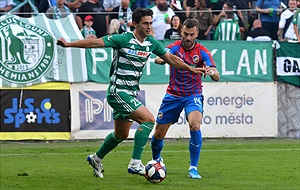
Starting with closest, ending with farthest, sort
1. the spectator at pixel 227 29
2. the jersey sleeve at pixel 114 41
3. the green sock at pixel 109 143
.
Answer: the jersey sleeve at pixel 114 41, the green sock at pixel 109 143, the spectator at pixel 227 29

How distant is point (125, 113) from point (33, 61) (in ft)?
27.4

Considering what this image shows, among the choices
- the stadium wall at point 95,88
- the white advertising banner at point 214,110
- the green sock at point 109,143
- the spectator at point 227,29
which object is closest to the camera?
the green sock at point 109,143

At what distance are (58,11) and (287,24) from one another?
20.3 feet

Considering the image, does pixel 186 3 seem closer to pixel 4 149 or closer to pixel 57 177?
pixel 4 149

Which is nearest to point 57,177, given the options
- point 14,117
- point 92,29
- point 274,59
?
point 14,117

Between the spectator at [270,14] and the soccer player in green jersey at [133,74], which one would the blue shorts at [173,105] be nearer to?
the soccer player in green jersey at [133,74]

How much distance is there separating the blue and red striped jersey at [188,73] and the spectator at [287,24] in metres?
9.06

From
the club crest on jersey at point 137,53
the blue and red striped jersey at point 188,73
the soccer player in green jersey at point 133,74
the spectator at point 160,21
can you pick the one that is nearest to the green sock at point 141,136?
the soccer player in green jersey at point 133,74

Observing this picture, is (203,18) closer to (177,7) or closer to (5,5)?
(177,7)

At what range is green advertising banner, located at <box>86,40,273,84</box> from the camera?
19391 millimetres

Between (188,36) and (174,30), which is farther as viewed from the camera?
(174,30)

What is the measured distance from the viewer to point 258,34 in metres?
20.6

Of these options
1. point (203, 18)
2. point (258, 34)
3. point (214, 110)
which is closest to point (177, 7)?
point (203, 18)

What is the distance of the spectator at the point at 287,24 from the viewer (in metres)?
20.7
